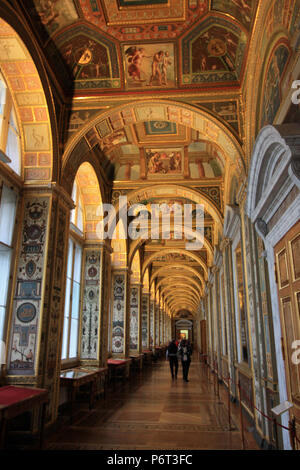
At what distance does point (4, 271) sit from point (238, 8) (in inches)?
253

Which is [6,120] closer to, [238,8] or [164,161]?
[238,8]

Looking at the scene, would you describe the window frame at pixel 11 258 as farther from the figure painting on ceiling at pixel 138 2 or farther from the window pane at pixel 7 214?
the figure painting on ceiling at pixel 138 2

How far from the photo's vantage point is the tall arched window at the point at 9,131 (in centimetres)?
667

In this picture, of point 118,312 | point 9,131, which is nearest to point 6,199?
point 9,131

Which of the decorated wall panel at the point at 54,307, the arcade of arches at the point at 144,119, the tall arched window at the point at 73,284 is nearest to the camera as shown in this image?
the arcade of arches at the point at 144,119

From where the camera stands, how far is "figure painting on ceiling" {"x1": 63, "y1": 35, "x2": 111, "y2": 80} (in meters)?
7.21

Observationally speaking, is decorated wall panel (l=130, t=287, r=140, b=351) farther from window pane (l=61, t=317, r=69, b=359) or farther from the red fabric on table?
the red fabric on table

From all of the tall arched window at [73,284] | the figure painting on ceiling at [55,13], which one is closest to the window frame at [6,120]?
the figure painting on ceiling at [55,13]

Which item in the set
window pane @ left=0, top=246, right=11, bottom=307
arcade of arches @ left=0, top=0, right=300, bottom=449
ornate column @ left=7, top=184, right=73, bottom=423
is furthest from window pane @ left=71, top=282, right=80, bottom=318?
window pane @ left=0, top=246, right=11, bottom=307

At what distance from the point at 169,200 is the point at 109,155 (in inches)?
158

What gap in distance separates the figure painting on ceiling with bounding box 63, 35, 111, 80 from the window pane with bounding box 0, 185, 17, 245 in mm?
3128

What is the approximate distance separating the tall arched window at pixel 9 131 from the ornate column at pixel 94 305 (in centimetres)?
436
